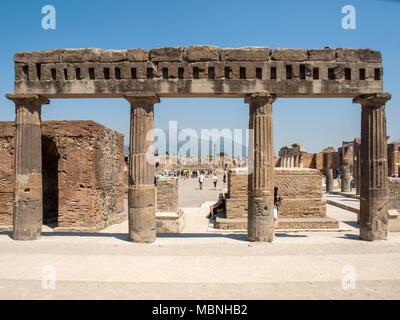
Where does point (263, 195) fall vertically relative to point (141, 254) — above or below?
above

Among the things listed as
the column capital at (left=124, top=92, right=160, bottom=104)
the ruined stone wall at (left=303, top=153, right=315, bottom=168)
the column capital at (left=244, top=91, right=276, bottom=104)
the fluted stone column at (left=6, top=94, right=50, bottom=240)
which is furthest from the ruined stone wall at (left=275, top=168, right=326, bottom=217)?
the ruined stone wall at (left=303, top=153, right=315, bottom=168)

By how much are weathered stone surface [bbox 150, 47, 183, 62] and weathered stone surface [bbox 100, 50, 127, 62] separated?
0.73 metres

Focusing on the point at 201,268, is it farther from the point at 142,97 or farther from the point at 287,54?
the point at 287,54

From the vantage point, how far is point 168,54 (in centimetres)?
805

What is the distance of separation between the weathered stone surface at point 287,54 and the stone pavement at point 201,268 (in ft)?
14.8

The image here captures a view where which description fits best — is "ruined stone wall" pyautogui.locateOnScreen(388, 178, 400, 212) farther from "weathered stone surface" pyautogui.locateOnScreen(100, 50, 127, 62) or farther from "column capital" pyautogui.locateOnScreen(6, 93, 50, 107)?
"column capital" pyautogui.locateOnScreen(6, 93, 50, 107)

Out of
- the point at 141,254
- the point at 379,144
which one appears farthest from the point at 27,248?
the point at 379,144

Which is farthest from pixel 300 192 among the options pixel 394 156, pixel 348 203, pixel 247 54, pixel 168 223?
pixel 394 156

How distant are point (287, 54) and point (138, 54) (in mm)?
3677

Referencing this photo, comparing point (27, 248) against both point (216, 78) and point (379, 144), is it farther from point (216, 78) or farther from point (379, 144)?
point (379, 144)

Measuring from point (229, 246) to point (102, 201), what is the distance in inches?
233

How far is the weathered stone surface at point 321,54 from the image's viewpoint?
805 centimetres

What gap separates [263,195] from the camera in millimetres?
7957
